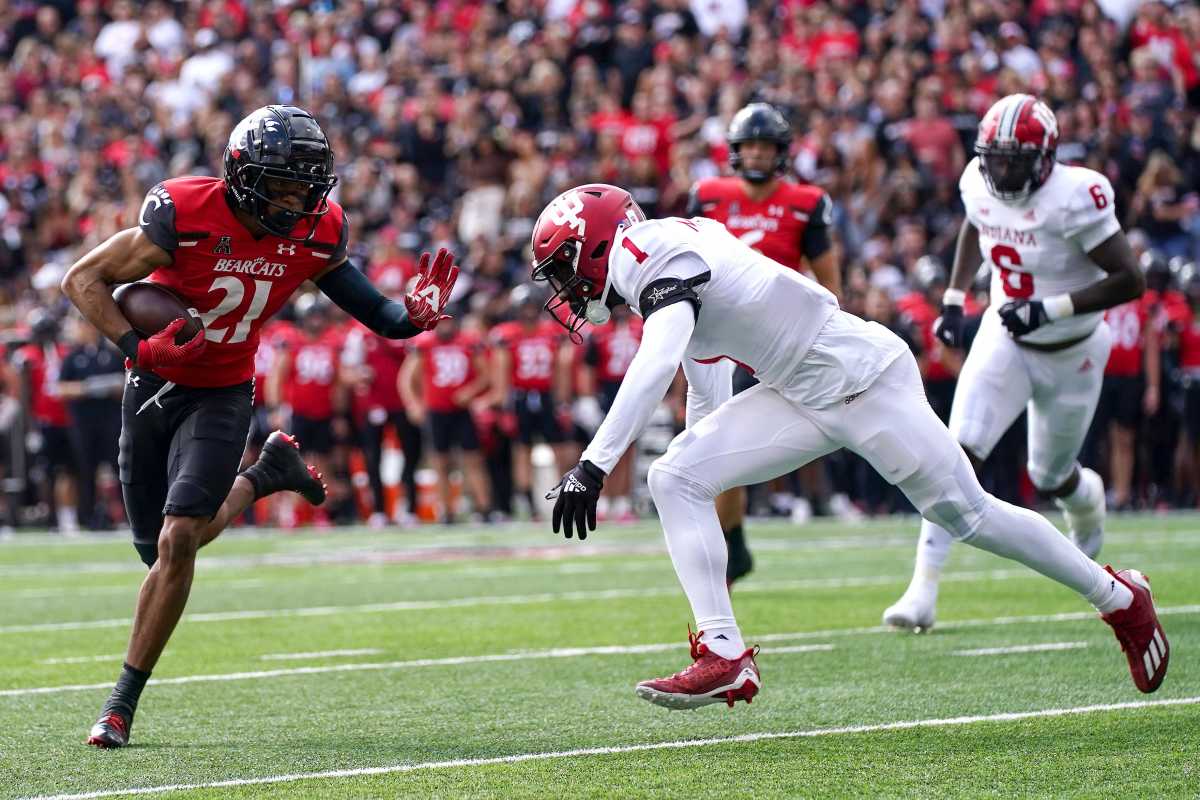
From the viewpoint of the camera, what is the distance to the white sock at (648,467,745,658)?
15.7ft

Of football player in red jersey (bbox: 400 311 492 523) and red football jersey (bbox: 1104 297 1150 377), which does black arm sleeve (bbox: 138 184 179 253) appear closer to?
football player in red jersey (bbox: 400 311 492 523)

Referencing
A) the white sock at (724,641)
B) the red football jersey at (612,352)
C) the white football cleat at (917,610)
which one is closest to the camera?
the white sock at (724,641)

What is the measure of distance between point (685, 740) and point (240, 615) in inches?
160

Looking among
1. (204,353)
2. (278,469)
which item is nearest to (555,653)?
(278,469)

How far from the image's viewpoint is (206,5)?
21219 mm

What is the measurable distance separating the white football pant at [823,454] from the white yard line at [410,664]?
1.68 metres

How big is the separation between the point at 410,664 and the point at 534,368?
29.5ft

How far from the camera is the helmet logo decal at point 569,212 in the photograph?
4734 mm

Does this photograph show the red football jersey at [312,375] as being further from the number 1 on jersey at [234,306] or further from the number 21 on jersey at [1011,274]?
the number 1 on jersey at [234,306]

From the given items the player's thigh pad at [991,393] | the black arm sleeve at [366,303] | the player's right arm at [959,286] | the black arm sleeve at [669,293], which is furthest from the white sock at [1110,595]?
the black arm sleeve at [366,303]

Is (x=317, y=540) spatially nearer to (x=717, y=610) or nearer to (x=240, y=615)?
(x=240, y=615)

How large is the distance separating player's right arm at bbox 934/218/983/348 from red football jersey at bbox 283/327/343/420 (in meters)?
8.81

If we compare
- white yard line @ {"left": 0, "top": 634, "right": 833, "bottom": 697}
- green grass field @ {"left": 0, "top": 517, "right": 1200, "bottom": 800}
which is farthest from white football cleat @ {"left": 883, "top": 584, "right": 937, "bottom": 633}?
white yard line @ {"left": 0, "top": 634, "right": 833, "bottom": 697}

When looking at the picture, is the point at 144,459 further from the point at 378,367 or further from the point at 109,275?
the point at 378,367
